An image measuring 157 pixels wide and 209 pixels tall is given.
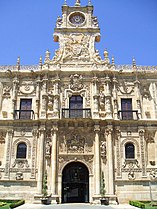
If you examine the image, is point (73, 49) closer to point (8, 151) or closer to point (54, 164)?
point (54, 164)

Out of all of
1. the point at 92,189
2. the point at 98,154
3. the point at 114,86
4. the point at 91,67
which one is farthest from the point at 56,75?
the point at 92,189

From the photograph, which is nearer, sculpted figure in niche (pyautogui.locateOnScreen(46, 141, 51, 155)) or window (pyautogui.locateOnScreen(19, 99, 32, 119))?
sculpted figure in niche (pyautogui.locateOnScreen(46, 141, 51, 155))

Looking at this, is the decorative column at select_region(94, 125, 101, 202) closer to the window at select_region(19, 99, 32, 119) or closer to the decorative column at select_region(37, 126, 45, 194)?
the decorative column at select_region(37, 126, 45, 194)

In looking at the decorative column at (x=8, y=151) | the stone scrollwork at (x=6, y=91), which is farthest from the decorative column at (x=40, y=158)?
the stone scrollwork at (x=6, y=91)

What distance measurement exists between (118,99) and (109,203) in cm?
969

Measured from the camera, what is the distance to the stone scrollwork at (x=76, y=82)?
25.9 meters

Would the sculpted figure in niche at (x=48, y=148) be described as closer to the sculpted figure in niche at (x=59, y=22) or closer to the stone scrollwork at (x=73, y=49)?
the stone scrollwork at (x=73, y=49)

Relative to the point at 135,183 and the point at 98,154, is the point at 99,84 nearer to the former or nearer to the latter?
the point at 98,154

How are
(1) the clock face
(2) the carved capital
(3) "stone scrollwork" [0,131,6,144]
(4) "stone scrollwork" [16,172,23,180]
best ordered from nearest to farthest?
1. (4) "stone scrollwork" [16,172,23,180]
2. (2) the carved capital
3. (3) "stone scrollwork" [0,131,6,144]
4. (1) the clock face

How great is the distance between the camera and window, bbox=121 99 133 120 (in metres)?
25.0

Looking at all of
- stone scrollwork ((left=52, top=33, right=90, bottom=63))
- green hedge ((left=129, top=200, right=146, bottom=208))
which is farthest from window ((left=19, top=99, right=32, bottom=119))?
green hedge ((left=129, top=200, right=146, bottom=208))

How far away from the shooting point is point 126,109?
1003 inches

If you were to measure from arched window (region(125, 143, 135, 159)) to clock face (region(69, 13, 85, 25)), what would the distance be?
1461 centimetres

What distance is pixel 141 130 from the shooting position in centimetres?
2428
